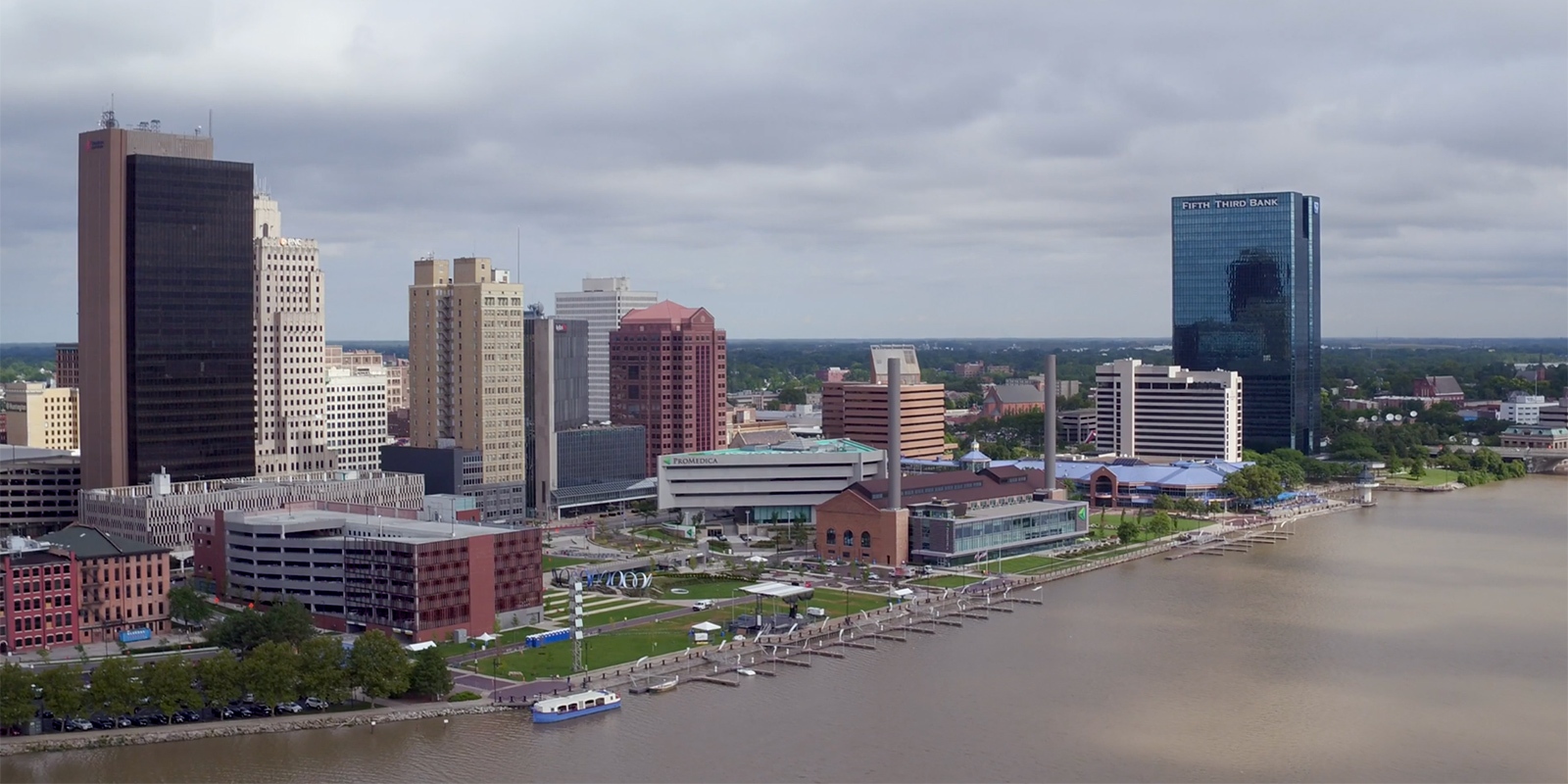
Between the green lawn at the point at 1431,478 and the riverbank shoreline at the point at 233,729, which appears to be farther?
the green lawn at the point at 1431,478

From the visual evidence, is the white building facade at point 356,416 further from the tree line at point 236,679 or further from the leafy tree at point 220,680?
the leafy tree at point 220,680

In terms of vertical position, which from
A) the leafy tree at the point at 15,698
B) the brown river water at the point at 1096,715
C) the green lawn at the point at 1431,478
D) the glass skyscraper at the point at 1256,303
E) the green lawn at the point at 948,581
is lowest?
the brown river water at the point at 1096,715

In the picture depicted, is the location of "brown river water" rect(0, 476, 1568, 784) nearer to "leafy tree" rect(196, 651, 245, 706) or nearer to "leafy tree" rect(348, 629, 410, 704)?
"leafy tree" rect(348, 629, 410, 704)

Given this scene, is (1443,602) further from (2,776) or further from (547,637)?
(2,776)

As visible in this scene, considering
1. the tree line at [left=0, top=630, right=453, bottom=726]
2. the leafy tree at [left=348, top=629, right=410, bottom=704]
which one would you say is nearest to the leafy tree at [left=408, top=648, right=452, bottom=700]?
the tree line at [left=0, top=630, right=453, bottom=726]

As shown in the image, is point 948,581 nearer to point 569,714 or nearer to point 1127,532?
point 1127,532

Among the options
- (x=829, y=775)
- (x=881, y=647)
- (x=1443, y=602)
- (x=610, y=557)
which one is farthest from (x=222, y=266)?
(x=1443, y=602)

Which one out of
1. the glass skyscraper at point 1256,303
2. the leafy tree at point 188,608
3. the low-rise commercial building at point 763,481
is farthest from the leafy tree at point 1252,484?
the leafy tree at point 188,608
